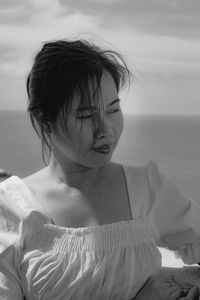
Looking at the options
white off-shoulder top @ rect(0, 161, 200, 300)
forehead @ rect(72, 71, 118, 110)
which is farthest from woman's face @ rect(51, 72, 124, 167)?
white off-shoulder top @ rect(0, 161, 200, 300)

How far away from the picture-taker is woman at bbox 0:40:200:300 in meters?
1.26

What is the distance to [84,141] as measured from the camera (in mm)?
1278

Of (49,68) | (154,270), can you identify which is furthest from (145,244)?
(49,68)

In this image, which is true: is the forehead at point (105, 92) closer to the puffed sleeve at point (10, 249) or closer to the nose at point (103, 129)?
the nose at point (103, 129)

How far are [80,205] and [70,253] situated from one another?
0.10 meters

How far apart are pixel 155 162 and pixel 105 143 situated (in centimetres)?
17

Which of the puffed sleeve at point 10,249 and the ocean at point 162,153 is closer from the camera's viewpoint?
the puffed sleeve at point 10,249

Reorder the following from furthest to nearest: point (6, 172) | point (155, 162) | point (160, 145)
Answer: point (160, 145), point (6, 172), point (155, 162)

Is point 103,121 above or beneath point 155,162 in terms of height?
above

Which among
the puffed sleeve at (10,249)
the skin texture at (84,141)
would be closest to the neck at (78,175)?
the skin texture at (84,141)

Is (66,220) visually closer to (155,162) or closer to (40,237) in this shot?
(40,237)

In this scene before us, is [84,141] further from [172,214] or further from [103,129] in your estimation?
[172,214]

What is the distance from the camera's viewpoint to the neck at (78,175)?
4.42 ft

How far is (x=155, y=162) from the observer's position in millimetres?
1423
